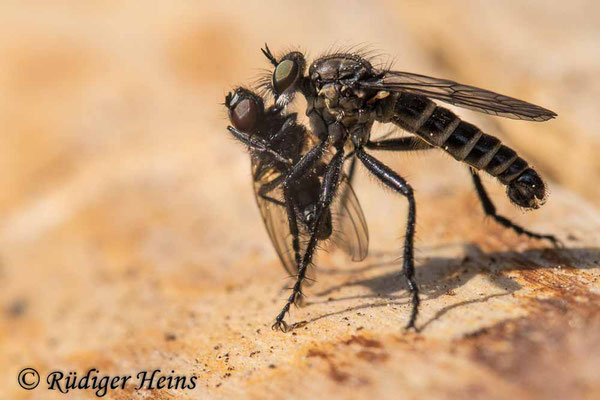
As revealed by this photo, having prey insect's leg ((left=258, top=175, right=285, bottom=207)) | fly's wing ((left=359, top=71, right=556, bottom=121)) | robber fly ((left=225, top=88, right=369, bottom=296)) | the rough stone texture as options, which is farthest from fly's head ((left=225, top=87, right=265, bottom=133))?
the rough stone texture

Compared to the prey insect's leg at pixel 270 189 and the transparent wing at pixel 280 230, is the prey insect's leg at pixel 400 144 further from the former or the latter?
the transparent wing at pixel 280 230

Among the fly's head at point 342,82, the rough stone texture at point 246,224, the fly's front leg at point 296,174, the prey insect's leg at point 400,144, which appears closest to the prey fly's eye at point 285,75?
the fly's head at point 342,82

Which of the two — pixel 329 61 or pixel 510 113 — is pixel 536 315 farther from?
pixel 329 61

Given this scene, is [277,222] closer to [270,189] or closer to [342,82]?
[270,189]

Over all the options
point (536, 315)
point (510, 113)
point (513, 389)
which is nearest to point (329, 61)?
point (510, 113)

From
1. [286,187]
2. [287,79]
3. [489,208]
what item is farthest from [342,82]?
[489,208]

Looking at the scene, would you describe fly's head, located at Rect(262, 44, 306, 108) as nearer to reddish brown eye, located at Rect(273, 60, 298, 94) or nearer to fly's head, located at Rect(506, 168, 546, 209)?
reddish brown eye, located at Rect(273, 60, 298, 94)
